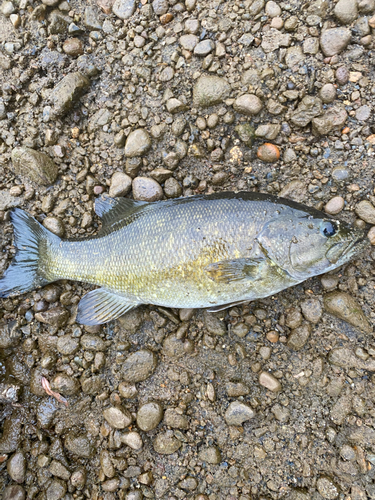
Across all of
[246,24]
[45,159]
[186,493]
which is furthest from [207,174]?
[186,493]

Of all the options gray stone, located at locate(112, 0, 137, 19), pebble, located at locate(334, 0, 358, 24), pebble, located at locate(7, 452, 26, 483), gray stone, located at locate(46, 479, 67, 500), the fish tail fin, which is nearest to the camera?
pebble, located at locate(334, 0, 358, 24)

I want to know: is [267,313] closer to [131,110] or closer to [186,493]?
[186,493]

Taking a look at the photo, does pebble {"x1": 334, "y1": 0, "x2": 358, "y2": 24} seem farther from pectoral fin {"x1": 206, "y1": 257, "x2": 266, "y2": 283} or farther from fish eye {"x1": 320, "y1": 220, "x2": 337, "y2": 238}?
pectoral fin {"x1": 206, "y1": 257, "x2": 266, "y2": 283}

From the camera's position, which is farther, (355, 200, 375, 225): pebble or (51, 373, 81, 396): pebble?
(51, 373, 81, 396): pebble

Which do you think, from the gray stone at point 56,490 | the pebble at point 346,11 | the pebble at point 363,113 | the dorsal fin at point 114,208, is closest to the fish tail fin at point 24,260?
the dorsal fin at point 114,208

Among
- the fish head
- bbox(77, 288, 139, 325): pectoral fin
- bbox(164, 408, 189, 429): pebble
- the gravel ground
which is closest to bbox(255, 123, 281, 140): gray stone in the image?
the gravel ground

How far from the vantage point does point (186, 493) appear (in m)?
3.06

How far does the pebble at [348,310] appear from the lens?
3014 mm

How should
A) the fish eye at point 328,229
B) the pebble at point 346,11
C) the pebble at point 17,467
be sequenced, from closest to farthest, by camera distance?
the fish eye at point 328,229
the pebble at point 346,11
the pebble at point 17,467

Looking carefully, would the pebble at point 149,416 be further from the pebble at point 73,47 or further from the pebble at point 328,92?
the pebble at point 73,47

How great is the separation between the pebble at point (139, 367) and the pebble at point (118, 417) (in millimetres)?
332

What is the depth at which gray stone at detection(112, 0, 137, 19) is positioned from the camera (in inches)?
134

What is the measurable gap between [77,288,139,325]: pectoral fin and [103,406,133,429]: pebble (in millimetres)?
982

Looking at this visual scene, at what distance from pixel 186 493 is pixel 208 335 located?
5.39ft
